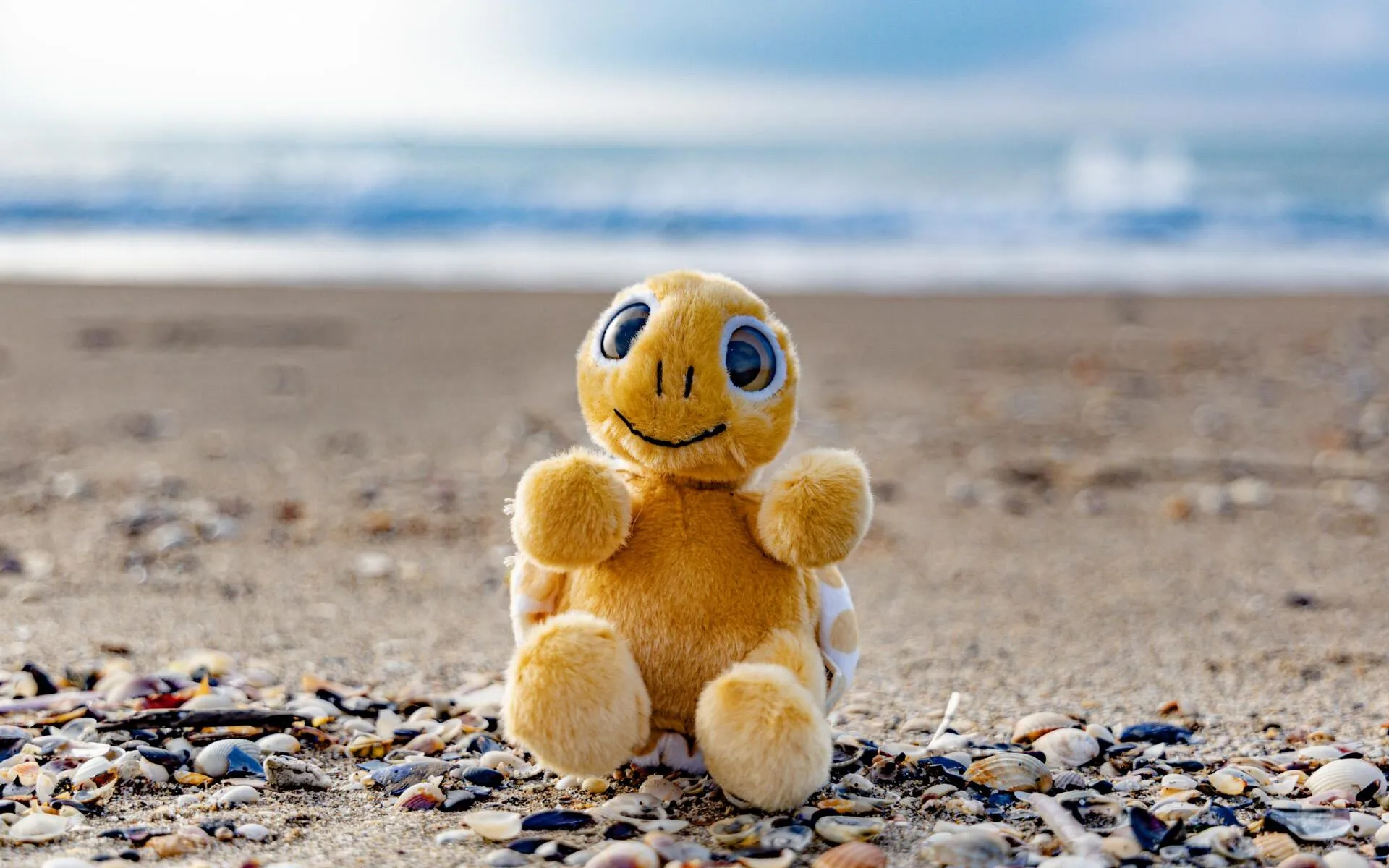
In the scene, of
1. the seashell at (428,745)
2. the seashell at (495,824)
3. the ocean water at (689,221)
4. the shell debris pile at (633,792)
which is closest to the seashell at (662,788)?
the shell debris pile at (633,792)

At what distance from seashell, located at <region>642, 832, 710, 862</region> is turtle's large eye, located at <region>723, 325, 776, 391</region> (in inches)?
28.3

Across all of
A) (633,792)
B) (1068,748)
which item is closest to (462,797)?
(633,792)

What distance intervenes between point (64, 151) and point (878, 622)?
1086 inches

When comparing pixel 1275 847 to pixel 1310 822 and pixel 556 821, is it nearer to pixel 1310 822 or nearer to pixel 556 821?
pixel 1310 822

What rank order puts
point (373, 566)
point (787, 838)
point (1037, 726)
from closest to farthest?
point (787, 838)
point (1037, 726)
point (373, 566)

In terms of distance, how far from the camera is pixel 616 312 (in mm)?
2184

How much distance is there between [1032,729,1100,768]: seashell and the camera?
246 centimetres

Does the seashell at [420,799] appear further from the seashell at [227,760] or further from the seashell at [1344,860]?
the seashell at [1344,860]

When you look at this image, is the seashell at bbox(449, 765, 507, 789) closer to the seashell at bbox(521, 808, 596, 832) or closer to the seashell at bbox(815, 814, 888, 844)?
the seashell at bbox(521, 808, 596, 832)

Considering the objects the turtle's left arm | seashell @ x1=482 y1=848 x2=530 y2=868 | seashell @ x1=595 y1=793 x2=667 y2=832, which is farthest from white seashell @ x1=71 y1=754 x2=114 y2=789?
the turtle's left arm

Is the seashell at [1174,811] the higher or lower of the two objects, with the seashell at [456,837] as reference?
higher

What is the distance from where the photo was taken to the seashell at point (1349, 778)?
230 centimetres

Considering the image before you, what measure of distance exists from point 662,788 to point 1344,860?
1074 mm

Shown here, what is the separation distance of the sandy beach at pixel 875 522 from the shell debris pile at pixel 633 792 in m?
0.04
